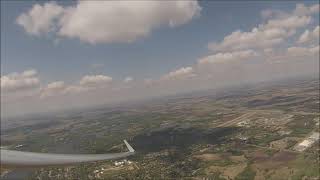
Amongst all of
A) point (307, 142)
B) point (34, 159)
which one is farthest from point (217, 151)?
point (34, 159)

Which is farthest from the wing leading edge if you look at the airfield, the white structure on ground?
the white structure on ground

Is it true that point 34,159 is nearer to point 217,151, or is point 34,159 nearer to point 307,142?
point 217,151

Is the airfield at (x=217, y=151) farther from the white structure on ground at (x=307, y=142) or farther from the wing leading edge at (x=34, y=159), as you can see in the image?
the wing leading edge at (x=34, y=159)

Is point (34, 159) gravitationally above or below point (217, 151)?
above

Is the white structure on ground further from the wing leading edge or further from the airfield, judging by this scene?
the wing leading edge

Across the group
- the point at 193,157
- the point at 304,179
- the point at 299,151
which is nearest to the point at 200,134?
the point at 193,157

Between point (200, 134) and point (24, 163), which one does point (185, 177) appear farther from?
point (24, 163)

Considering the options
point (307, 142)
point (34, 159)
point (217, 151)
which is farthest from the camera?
point (217, 151)

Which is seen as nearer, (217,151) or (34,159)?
(34,159)

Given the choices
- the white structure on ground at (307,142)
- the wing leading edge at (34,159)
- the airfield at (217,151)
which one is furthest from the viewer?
the white structure on ground at (307,142)

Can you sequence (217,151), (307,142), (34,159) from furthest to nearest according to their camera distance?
(217,151), (307,142), (34,159)

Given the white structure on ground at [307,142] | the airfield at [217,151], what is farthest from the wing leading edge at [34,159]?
the white structure on ground at [307,142]

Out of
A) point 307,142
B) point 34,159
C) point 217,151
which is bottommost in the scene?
point 217,151
